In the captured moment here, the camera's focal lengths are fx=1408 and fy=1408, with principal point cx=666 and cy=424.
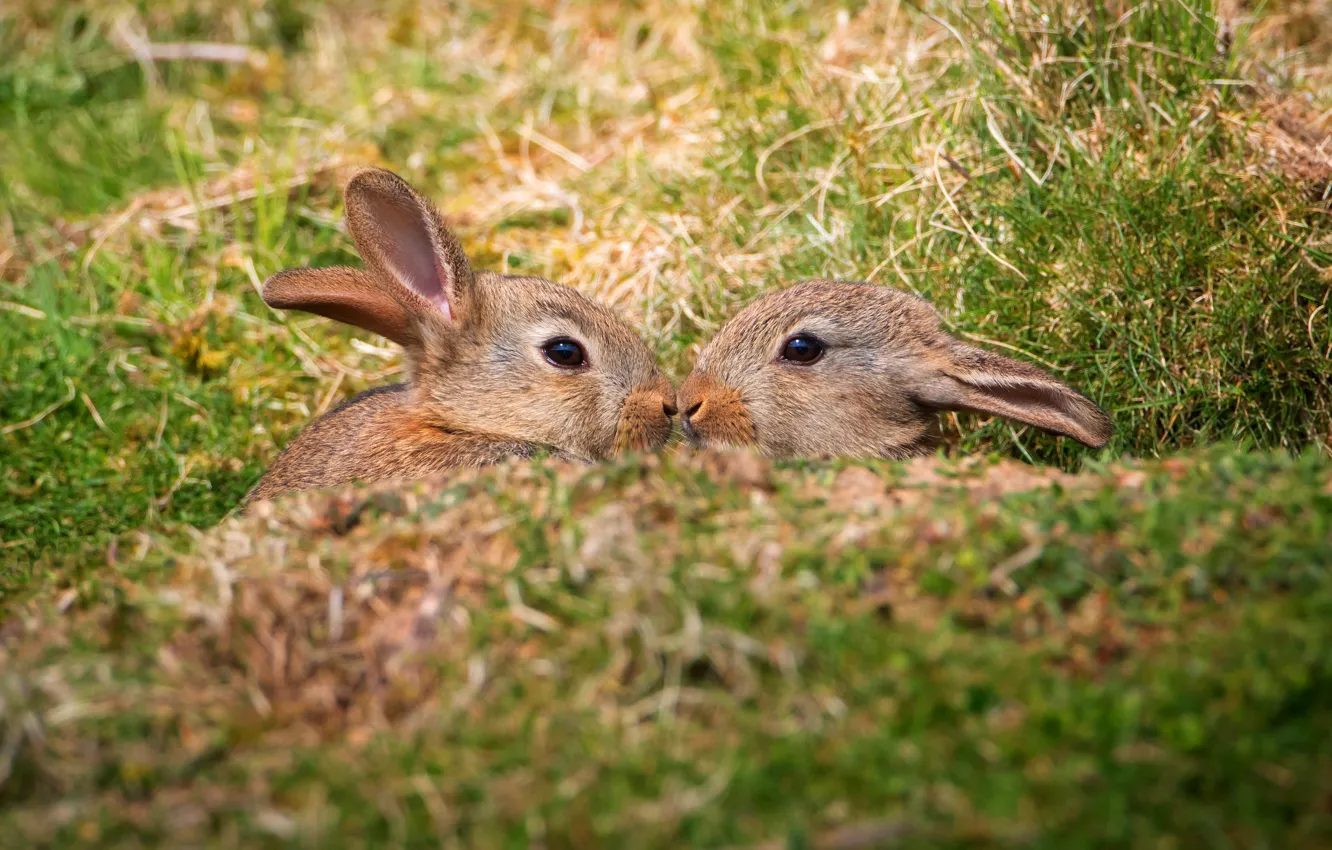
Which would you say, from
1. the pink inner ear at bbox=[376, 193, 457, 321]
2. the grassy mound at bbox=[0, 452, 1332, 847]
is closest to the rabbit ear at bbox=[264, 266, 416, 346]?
the pink inner ear at bbox=[376, 193, 457, 321]

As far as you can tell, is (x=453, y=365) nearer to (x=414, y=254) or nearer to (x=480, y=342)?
(x=480, y=342)

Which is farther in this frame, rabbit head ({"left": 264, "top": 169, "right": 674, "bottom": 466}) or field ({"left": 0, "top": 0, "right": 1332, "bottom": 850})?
→ rabbit head ({"left": 264, "top": 169, "right": 674, "bottom": 466})

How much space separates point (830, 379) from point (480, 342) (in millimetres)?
1488

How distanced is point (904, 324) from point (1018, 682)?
116 inches

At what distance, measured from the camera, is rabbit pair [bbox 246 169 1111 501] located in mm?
5734

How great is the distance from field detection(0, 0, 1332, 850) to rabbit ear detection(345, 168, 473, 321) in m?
1.22

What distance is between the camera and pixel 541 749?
3.12m

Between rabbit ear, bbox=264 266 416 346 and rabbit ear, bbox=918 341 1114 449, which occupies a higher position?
rabbit ear, bbox=264 266 416 346

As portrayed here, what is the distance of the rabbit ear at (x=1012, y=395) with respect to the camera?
17.1 ft

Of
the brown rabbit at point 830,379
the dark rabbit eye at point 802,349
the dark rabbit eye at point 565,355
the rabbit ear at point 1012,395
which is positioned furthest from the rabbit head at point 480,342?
the rabbit ear at point 1012,395

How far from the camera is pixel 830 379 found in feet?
19.4

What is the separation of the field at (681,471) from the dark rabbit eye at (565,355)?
0.99 metres

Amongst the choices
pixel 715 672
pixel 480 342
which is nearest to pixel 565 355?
pixel 480 342

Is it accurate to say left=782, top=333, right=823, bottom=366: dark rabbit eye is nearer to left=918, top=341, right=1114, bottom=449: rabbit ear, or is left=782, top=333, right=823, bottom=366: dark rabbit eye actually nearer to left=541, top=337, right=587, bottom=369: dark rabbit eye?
left=918, top=341, right=1114, bottom=449: rabbit ear
